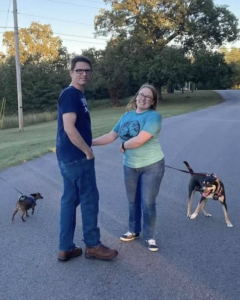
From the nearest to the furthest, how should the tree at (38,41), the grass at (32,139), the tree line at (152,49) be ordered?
the grass at (32,139)
the tree line at (152,49)
the tree at (38,41)

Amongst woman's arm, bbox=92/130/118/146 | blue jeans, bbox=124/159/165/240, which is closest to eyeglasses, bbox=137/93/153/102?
woman's arm, bbox=92/130/118/146

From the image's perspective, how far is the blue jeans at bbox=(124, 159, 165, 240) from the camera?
3.84 meters

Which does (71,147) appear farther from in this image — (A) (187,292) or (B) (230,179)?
(B) (230,179)

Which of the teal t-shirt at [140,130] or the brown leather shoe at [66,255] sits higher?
the teal t-shirt at [140,130]

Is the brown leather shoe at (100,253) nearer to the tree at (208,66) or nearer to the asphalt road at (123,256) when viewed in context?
the asphalt road at (123,256)

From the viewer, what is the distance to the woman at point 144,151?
12.1ft

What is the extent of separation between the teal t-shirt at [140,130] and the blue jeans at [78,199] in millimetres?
496

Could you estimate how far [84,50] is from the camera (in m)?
46.4

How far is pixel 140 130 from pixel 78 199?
98cm

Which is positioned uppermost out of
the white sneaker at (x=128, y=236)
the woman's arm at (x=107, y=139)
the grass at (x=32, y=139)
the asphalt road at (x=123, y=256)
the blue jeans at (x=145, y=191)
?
the woman's arm at (x=107, y=139)

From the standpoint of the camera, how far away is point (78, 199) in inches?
145

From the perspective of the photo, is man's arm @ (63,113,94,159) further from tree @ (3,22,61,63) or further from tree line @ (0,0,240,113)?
tree @ (3,22,61,63)

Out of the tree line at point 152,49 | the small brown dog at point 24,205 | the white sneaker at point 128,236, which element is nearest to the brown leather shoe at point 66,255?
the white sneaker at point 128,236

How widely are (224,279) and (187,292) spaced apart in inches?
17.5
